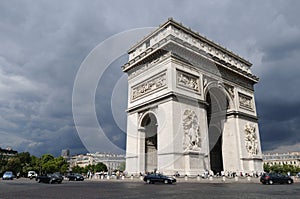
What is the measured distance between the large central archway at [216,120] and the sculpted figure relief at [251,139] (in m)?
2.94

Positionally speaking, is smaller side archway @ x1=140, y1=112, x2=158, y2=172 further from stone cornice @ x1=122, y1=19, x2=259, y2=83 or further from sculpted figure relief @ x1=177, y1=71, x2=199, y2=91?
stone cornice @ x1=122, y1=19, x2=259, y2=83

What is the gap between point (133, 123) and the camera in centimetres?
2769

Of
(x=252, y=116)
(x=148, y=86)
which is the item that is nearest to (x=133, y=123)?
(x=148, y=86)

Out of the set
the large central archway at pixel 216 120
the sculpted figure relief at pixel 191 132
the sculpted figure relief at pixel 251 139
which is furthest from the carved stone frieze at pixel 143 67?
the sculpted figure relief at pixel 251 139

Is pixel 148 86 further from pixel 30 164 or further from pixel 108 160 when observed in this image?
pixel 108 160

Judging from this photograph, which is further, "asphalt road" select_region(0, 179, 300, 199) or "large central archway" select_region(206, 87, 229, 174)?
"large central archway" select_region(206, 87, 229, 174)

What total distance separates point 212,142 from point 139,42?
597 inches

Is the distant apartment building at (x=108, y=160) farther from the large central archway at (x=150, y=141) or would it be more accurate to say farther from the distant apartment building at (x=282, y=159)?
the large central archway at (x=150, y=141)

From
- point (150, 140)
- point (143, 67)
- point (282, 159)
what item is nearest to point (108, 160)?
point (282, 159)

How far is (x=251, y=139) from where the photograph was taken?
97.1 feet

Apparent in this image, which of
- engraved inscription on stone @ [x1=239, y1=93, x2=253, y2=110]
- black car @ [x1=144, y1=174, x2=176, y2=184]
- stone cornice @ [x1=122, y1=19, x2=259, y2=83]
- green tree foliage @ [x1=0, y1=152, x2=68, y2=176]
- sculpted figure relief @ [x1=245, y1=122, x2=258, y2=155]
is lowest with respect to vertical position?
black car @ [x1=144, y1=174, x2=176, y2=184]

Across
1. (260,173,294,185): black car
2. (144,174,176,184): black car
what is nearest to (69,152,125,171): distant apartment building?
(144,174,176,184): black car

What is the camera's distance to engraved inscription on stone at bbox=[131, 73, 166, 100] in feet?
81.6

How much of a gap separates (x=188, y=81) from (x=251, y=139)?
11.3 metres
